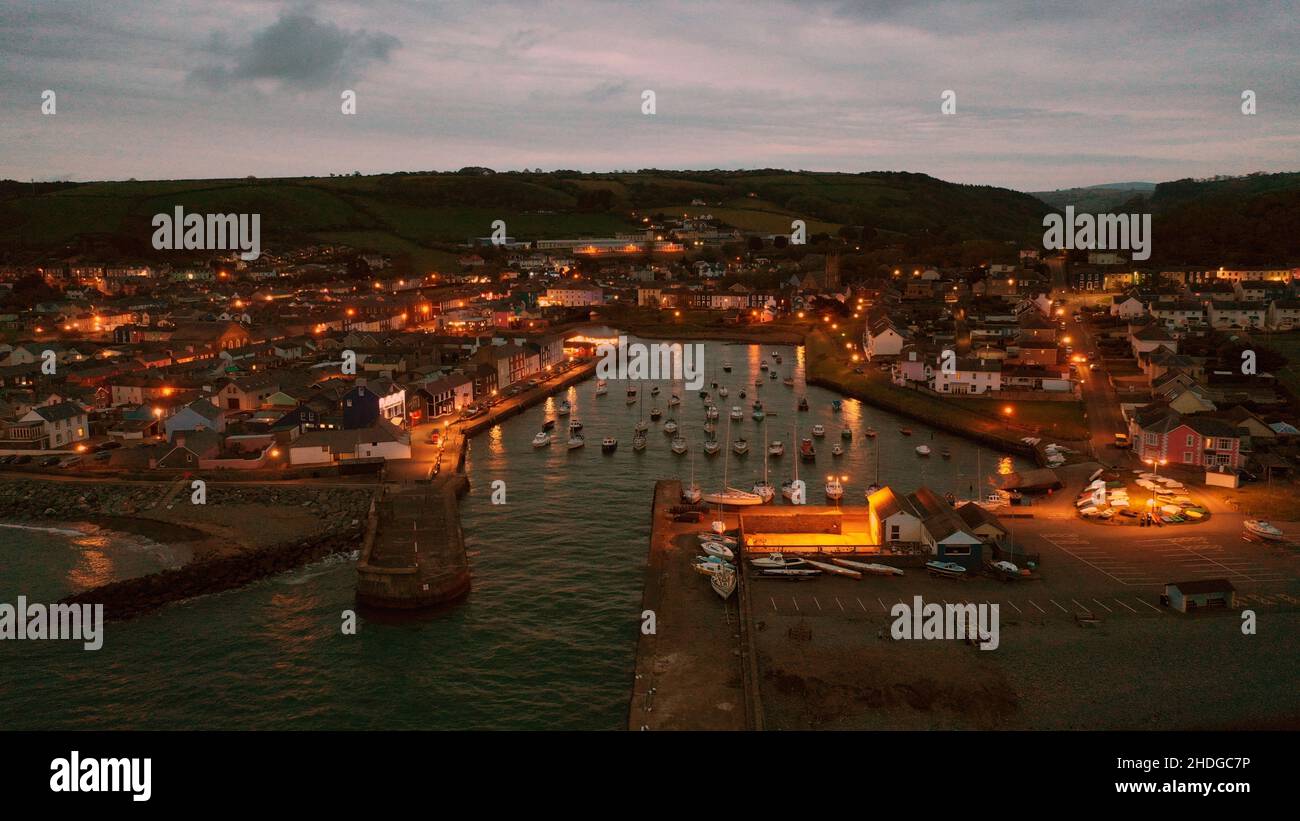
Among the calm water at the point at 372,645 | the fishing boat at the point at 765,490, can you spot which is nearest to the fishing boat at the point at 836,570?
the calm water at the point at 372,645

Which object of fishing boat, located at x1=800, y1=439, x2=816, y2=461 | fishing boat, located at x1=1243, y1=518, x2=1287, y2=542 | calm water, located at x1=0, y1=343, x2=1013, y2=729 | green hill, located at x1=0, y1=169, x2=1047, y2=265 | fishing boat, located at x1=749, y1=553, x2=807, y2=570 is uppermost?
green hill, located at x1=0, y1=169, x2=1047, y2=265

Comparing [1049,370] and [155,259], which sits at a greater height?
[155,259]

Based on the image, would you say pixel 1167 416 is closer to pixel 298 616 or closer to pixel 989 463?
pixel 989 463

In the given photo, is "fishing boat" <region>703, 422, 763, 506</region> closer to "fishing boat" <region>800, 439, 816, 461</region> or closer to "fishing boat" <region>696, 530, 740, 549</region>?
"fishing boat" <region>696, 530, 740, 549</region>

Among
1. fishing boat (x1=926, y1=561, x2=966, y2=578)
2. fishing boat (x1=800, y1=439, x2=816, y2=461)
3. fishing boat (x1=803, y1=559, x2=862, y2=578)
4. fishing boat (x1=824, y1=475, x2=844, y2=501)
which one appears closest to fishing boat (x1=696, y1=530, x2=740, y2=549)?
fishing boat (x1=803, y1=559, x2=862, y2=578)

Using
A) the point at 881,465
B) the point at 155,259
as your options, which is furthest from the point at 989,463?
the point at 155,259

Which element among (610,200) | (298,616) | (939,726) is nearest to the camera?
(939,726)

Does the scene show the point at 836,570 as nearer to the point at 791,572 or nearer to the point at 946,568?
the point at 791,572

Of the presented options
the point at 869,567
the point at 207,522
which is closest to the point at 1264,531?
the point at 869,567
